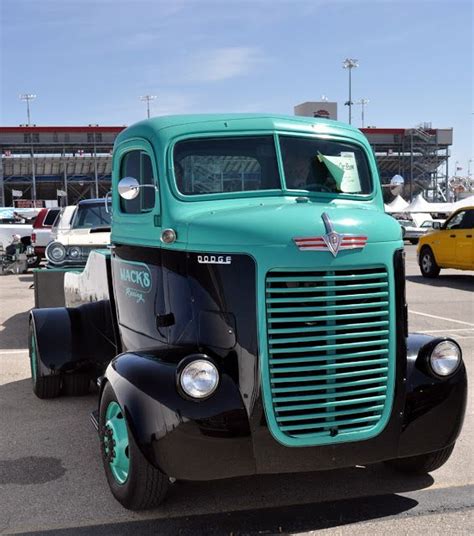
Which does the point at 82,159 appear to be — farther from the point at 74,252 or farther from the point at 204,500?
the point at 204,500

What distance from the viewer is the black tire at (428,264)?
1670 centimetres

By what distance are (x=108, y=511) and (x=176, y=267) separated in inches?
57.7

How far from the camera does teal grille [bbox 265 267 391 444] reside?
3.53 meters

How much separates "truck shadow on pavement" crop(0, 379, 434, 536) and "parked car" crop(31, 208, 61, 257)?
14.4m

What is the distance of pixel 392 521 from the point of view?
3.69 m

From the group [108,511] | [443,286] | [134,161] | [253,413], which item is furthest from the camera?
[443,286]

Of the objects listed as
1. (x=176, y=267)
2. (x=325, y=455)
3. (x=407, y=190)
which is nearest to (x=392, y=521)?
(x=325, y=455)

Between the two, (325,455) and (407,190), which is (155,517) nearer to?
(325,455)

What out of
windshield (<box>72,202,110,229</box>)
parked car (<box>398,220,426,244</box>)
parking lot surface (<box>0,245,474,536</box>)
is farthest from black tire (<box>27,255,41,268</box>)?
parked car (<box>398,220,426,244</box>)

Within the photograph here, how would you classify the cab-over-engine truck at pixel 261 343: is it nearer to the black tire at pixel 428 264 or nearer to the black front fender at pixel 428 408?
the black front fender at pixel 428 408

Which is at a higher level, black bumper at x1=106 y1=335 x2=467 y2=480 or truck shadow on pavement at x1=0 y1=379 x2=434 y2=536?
black bumper at x1=106 y1=335 x2=467 y2=480

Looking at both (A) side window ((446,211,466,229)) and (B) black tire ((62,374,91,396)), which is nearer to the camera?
(B) black tire ((62,374,91,396))

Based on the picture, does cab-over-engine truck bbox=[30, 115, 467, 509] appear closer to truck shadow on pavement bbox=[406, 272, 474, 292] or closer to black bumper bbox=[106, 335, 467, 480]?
black bumper bbox=[106, 335, 467, 480]

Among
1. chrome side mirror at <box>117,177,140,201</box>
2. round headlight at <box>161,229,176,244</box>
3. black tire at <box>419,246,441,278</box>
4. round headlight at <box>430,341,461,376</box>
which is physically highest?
chrome side mirror at <box>117,177,140,201</box>
